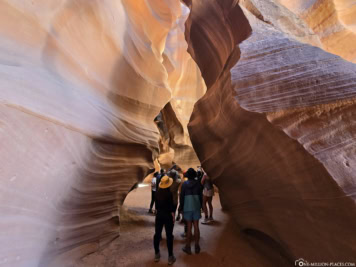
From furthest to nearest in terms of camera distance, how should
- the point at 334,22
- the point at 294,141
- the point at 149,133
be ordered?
the point at 334,22 → the point at 149,133 → the point at 294,141

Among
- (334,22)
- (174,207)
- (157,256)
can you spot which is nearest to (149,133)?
(174,207)

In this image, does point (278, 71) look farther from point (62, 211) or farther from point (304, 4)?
point (304, 4)

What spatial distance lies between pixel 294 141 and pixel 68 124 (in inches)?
94.2

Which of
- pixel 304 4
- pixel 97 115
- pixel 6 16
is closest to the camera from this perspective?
pixel 6 16

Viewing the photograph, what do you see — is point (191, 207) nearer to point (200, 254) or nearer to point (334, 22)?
point (200, 254)

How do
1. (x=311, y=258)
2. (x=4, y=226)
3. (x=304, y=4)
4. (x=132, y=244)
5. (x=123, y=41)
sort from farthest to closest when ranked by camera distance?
(x=304, y=4) → (x=123, y=41) → (x=132, y=244) → (x=311, y=258) → (x=4, y=226)

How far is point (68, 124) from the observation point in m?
2.29

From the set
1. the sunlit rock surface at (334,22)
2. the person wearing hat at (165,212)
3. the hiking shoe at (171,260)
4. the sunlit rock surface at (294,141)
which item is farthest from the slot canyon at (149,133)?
the sunlit rock surface at (334,22)

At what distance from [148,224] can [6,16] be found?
12.9 feet

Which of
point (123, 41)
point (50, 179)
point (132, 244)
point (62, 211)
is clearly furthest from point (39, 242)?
Result: point (123, 41)

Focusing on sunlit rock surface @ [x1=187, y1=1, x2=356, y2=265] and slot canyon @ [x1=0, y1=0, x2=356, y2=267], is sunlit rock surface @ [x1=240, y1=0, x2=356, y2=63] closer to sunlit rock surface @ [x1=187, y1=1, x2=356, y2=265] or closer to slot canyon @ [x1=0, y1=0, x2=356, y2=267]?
slot canyon @ [x1=0, y1=0, x2=356, y2=267]

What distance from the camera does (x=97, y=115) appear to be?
281 centimetres

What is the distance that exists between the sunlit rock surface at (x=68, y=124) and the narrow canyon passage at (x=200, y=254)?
0.30m

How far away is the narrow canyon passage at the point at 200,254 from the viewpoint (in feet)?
8.50
